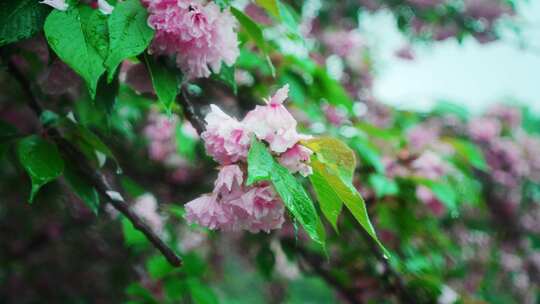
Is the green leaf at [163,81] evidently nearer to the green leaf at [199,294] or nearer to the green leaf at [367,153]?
the green leaf at [199,294]

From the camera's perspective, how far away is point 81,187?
97 centimetres

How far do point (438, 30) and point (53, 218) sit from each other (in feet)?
6.33

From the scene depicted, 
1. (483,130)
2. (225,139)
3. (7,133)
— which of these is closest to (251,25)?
(225,139)

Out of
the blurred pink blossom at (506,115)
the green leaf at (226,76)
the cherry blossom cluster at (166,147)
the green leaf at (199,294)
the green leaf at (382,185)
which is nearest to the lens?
the green leaf at (226,76)

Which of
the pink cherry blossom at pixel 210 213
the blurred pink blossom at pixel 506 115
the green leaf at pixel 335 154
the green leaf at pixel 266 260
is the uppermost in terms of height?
the green leaf at pixel 335 154

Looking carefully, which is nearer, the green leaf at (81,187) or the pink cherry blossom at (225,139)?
the pink cherry blossom at (225,139)

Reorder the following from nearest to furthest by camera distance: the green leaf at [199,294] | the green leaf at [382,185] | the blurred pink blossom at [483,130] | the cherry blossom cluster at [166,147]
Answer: the green leaf at [199,294] → the green leaf at [382,185] → the cherry blossom cluster at [166,147] → the blurred pink blossom at [483,130]

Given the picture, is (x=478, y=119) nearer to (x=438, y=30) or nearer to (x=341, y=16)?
(x=438, y=30)

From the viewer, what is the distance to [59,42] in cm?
70

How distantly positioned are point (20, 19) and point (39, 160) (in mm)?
216

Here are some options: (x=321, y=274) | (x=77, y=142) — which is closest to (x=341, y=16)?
(x=321, y=274)

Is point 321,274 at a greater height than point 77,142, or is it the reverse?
point 77,142

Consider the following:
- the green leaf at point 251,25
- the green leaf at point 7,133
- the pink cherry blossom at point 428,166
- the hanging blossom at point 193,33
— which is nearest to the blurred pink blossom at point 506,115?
the pink cherry blossom at point 428,166

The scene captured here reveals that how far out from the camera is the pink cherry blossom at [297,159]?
0.70m
